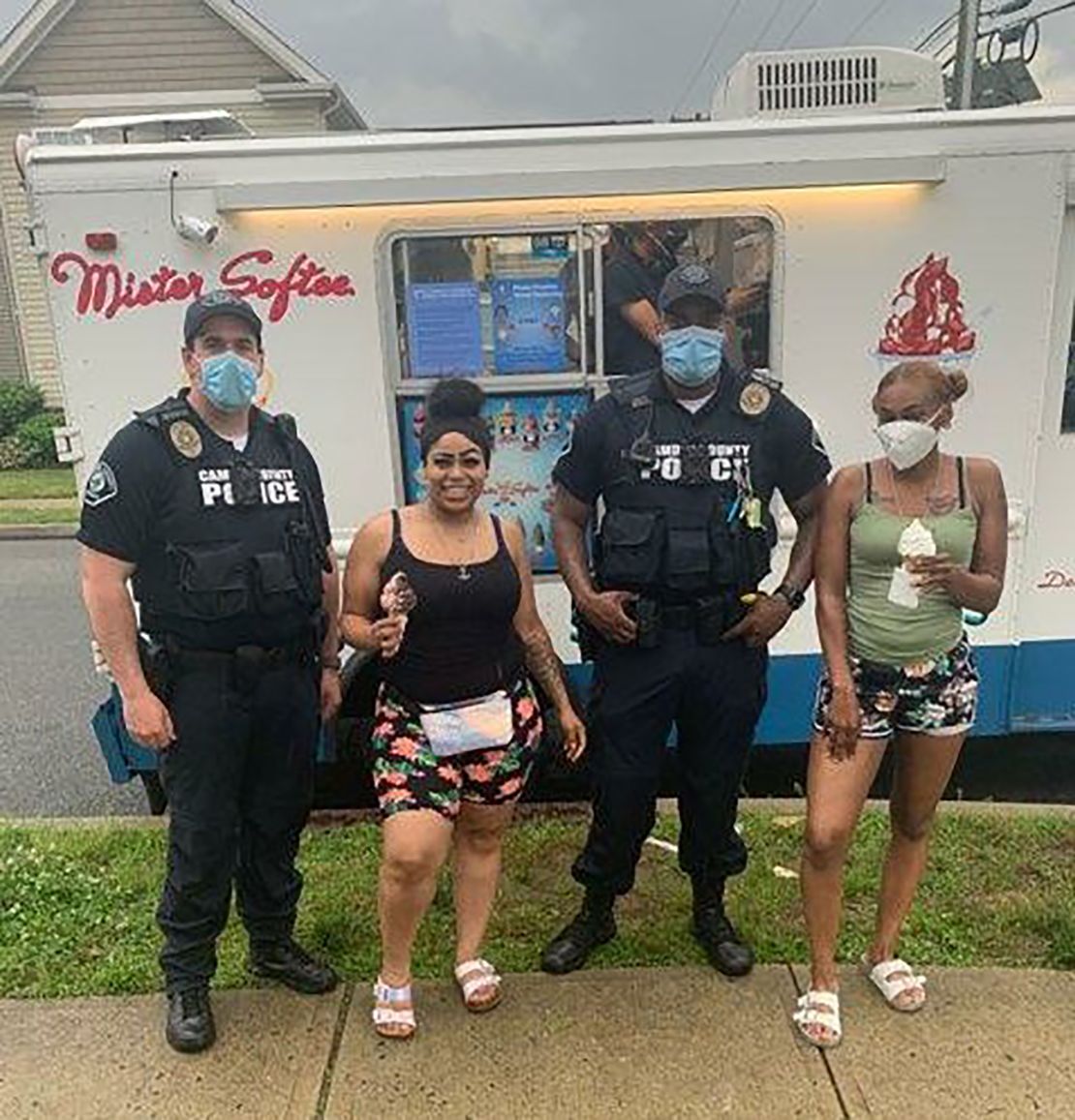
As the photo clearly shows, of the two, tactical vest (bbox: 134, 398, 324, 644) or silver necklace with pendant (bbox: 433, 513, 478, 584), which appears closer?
tactical vest (bbox: 134, 398, 324, 644)

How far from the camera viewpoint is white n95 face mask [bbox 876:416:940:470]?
2.65 meters

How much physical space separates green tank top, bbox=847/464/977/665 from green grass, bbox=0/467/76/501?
1093 cm

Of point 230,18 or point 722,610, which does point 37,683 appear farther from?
point 230,18

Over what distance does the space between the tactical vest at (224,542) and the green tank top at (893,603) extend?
140 centimetres

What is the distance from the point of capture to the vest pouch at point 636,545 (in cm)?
295

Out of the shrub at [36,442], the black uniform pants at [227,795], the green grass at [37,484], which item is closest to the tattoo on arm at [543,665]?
the black uniform pants at [227,795]

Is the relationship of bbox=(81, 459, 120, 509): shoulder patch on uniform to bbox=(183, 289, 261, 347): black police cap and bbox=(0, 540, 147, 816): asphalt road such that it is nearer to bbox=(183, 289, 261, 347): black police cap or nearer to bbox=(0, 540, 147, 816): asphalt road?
bbox=(183, 289, 261, 347): black police cap

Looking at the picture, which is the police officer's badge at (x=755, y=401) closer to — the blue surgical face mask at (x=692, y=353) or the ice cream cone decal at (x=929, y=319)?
the blue surgical face mask at (x=692, y=353)

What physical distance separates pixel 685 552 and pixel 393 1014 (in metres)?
1.46

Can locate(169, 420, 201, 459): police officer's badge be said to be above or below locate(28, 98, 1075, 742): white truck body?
below

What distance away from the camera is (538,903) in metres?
3.63

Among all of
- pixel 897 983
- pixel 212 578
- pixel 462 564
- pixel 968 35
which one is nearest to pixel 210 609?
pixel 212 578

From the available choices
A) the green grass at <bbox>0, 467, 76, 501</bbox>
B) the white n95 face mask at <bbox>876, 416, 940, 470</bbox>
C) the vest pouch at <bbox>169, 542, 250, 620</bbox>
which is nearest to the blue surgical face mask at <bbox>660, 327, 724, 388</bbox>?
the white n95 face mask at <bbox>876, 416, 940, 470</bbox>

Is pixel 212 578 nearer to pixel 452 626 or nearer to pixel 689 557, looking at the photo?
pixel 452 626
